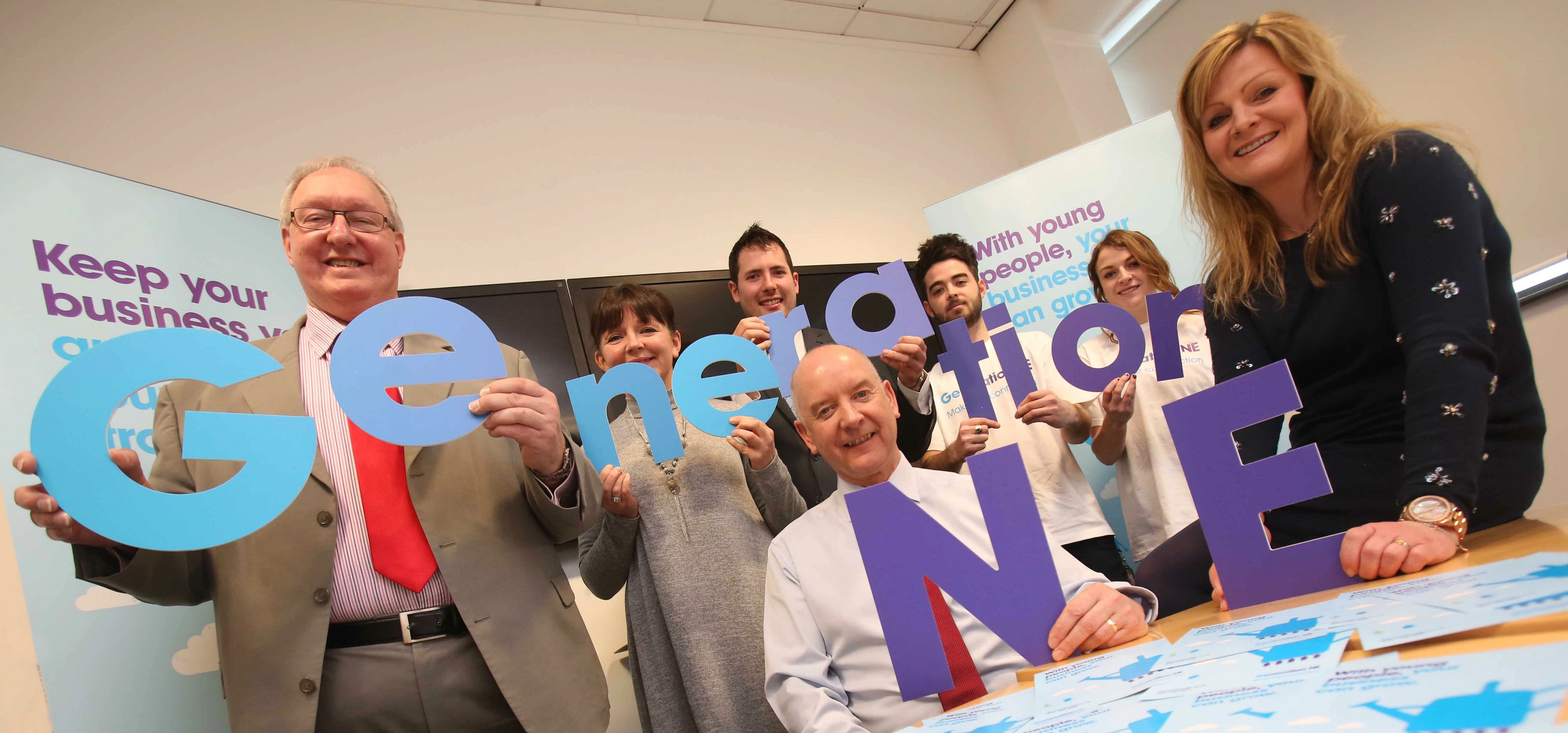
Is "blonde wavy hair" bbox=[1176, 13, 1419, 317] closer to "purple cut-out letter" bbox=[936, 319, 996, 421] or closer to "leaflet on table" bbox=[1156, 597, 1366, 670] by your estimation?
"purple cut-out letter" bbox=[936, 319, 996, 421]

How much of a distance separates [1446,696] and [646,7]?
5.05 m

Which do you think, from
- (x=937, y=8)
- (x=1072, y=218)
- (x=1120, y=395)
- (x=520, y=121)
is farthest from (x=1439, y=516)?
(x=937, y=8)

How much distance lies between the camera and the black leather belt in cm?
148

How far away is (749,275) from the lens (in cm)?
285

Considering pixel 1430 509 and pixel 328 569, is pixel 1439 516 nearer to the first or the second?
pixel 1430 509

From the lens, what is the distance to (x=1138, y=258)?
2.88 metres

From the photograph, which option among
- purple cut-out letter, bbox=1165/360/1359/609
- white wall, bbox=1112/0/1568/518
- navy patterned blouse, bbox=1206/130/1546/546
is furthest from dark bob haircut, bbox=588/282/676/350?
white wall, bbox=1112/0/1568/518

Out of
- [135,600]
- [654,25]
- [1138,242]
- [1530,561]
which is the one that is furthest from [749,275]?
[654,25]

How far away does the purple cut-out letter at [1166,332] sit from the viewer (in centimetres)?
198

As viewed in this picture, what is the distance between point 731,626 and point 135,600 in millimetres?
1619

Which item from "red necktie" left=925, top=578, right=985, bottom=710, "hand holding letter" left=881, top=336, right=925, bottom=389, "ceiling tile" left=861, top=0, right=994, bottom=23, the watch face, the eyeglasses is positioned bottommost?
"red necktie" left=925, top=578, right=985, bottom=710

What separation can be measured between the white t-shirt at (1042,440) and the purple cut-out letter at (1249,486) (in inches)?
33.6

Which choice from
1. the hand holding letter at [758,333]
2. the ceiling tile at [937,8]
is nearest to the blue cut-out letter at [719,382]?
the hand holding letter at [758,333]

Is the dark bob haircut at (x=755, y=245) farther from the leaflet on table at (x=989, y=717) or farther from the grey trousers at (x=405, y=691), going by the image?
the leaflet on table at (x=989, y=717)
